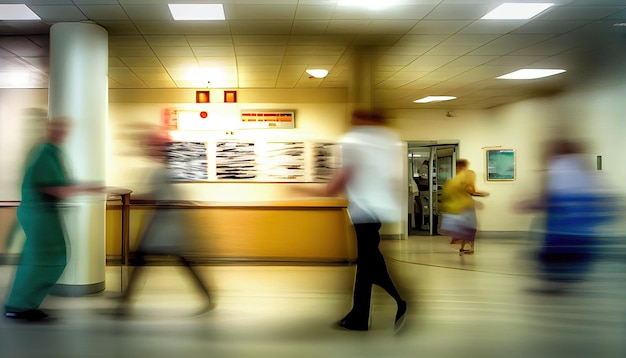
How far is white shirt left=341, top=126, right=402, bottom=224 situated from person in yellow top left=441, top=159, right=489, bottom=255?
4.66 m

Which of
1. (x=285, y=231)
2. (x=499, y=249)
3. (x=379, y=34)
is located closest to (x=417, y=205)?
(x=499, y=249)

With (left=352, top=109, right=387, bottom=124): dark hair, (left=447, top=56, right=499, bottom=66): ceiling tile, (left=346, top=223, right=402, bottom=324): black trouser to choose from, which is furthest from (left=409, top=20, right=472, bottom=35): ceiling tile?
(left=346, top=223, right=402, bottom=324): black trouser

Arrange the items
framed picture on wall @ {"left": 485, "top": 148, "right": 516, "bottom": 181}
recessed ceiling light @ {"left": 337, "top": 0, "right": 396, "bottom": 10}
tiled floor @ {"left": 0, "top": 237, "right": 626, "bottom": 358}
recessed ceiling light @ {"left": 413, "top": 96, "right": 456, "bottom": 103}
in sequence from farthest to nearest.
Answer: framed picture on wall @ {"left": 485, "top": 148, "right": 516, "bottom": 181} → recessed ceiling light @ {"left": 413, "top": 96, "right": 456, "bottom": 103} → recessed ceiling light @ {"left": 337, "top": 0, "right": 396, "bottom": 10} → tiled floor @ {"left": 0, "top": 237, "right": 626, "bottom": 358}

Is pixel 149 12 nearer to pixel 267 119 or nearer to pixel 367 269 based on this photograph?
pixel 367 269

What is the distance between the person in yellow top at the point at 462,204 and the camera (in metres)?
7.59

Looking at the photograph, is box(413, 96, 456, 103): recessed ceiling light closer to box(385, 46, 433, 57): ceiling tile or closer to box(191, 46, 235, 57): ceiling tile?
box(385, 46, 433, 57): ceiling tile

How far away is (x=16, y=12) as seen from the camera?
185 inches

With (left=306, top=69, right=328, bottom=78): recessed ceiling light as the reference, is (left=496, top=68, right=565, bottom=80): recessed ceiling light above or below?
above

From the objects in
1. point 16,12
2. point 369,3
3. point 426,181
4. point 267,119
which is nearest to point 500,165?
point 426,181

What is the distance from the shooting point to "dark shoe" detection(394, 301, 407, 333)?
11.1 feet

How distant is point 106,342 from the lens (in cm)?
318

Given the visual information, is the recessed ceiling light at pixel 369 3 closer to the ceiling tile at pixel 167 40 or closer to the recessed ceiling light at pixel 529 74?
the ceiling tile at pixel 167 40

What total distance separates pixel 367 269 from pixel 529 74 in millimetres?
5659

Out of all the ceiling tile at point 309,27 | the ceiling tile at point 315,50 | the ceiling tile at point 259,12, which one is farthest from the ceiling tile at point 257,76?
the ceiling tile at point 259,12
